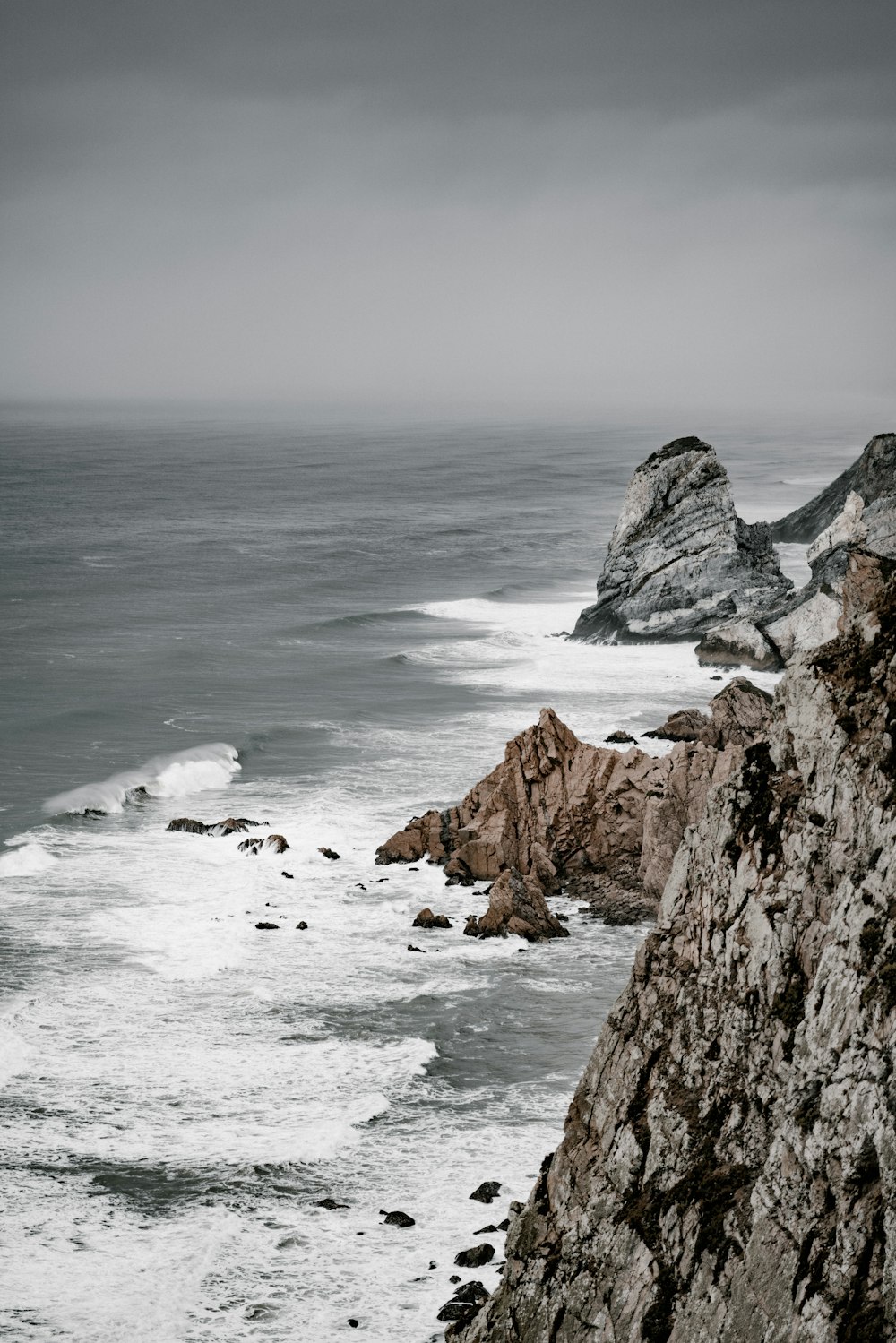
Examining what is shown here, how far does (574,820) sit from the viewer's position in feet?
121

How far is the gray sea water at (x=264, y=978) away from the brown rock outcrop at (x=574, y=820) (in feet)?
4.48

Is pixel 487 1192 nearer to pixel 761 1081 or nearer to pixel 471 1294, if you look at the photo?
pixel 471 1294

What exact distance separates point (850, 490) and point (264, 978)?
218 feet

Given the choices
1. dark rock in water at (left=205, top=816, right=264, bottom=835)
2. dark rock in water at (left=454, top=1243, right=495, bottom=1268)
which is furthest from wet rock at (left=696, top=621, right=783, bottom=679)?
dark rock in water at (left=454, top=1243, right=495, bottom=1268)

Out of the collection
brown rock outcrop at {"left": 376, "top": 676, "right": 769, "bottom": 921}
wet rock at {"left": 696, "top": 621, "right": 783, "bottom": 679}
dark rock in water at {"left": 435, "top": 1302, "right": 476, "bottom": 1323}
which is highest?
wet rock at {"left": 696, "top": 621, "right": 783, "bottom": 679}

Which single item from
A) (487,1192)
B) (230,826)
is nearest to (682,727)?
(230,826)

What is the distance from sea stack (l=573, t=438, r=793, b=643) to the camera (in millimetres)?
68688

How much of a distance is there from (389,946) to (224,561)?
72.2 meters

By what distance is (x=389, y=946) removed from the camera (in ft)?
105

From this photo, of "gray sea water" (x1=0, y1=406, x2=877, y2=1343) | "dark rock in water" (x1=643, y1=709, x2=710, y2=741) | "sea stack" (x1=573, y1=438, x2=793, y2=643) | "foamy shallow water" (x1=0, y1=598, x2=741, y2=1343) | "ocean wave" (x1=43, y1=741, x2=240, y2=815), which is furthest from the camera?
"sea stack" (x1=573, y1=438, x2=793, y2=643)

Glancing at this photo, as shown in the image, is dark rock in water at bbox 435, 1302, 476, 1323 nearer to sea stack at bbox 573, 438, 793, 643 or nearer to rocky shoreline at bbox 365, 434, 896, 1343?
rocky shoreline at bbox 365, 434, 896, 1343

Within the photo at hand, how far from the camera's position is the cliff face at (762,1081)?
33.5 feet

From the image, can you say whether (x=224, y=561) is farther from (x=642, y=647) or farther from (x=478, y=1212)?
(x=478, y=1212)

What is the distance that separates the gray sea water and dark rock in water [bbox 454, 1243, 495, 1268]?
8.4 inches
